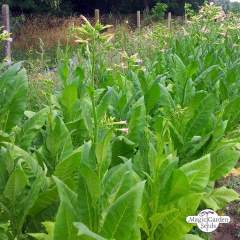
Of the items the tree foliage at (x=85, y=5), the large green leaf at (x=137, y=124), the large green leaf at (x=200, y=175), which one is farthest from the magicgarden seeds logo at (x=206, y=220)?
the tree foliage at (x=85, y=5)

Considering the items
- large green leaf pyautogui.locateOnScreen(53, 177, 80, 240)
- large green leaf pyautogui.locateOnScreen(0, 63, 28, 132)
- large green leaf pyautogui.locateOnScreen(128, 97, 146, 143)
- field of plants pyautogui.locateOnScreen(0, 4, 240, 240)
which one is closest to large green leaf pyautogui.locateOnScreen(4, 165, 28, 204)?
field of plants pyautogui.locateOnScreen(0, 4, 240, 240)

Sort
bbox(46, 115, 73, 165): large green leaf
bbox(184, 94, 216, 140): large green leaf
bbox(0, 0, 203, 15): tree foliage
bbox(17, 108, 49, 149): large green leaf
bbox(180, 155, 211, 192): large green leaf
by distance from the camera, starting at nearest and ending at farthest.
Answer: bbox(180, 155, 211, 192): large green leaf
bbox(46, 115, 73, 165): large green leaf
bbox(17, 108, 49, 149): large green leaf
bbox(184, 94, 216, 140): large green leaf
bbox(0, 0, 203, 15): tree foliage

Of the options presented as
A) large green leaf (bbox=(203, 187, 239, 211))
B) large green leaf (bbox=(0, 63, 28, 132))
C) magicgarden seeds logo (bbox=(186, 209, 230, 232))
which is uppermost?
large green leaf (bbox=(0, 63, 28, 132))

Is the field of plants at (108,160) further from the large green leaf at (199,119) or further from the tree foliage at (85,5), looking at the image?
the tree foliage at (85,5)

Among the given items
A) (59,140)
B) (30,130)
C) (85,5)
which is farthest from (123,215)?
(85,5)

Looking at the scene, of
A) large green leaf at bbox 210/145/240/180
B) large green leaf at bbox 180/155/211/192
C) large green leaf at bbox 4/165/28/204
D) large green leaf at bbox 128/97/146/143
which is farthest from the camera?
large green leaf at bbox 210/145/240/180

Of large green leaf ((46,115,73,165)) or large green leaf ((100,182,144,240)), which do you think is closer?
large green leaf ((100,182,144,240))

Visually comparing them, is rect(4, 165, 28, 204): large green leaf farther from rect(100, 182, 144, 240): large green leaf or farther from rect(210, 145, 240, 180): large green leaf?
rect(210, 145, 240, 180): large green leaf

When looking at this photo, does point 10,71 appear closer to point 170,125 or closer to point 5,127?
point 5,127

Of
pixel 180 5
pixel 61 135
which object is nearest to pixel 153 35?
pixel 61 135

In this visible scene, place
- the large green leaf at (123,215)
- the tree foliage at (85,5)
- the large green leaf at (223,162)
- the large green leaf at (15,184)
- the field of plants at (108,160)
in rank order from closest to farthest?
the large green leaf at (123,215), the field of plants at (108,160), the large green leaf at (15,184), the large green leaf at (223,162), the tree foliage at (85,5)

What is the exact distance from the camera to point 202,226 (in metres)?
2.68

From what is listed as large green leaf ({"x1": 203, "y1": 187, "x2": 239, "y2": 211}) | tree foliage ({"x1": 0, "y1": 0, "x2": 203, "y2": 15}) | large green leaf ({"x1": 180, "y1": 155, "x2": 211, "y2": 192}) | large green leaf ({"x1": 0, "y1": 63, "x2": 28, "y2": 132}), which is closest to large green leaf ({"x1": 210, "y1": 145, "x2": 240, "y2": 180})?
large green leaf ({"x1": 203, "y1": 187, "x2": 239, "y2": 211})

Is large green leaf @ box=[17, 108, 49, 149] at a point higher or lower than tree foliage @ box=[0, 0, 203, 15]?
higher
